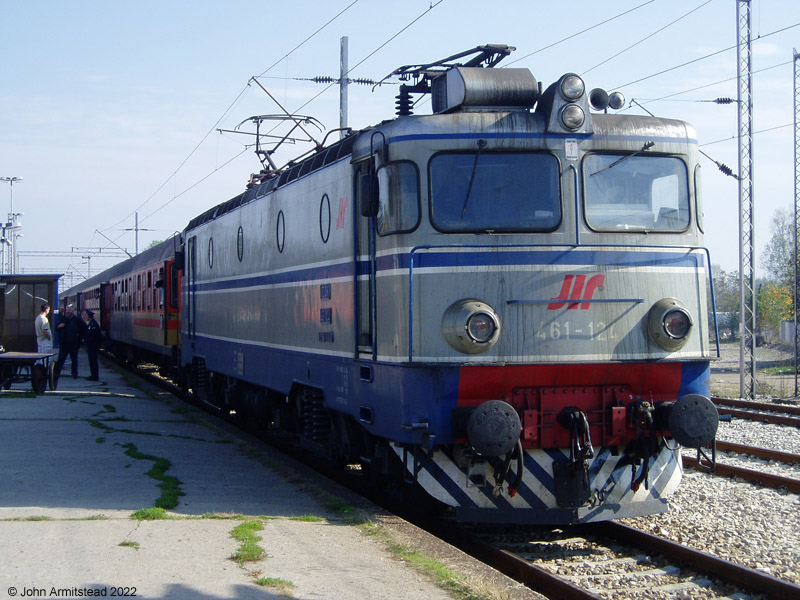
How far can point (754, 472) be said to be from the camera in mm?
9820

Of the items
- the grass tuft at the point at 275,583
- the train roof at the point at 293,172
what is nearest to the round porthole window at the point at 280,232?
the train roof at the point at 293,172

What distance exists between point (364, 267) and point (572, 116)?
227 cm

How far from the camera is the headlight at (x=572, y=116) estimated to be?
24.3 feet

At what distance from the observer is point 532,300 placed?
282 inches

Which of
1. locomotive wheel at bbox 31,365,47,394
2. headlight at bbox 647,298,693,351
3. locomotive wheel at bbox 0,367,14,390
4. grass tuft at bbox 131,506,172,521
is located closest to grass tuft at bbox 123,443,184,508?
grass tuft at bbox 131,506,172,521

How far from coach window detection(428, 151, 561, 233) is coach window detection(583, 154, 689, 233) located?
0.35m

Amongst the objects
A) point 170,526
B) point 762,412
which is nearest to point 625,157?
point 170,526

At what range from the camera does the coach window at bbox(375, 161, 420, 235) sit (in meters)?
7.26

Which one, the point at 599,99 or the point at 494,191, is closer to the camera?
the point at 494,191

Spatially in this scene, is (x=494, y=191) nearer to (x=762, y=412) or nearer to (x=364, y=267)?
(x=364, y=267)

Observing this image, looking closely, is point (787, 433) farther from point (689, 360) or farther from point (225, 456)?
point (225, 456)

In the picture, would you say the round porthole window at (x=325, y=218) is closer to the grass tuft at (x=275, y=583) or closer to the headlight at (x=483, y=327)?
the headlight at (x=483, y=327)

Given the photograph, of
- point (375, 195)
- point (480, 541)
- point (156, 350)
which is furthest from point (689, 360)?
point (156, 350)

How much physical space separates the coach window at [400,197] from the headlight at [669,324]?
216cm
